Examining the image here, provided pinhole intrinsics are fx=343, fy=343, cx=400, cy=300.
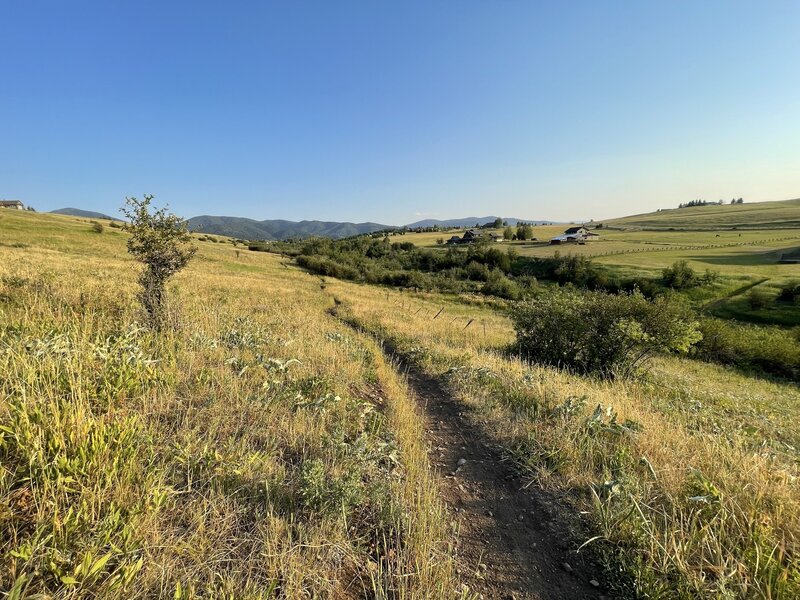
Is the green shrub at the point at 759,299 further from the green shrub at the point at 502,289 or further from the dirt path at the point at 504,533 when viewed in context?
the dirt path at the point at 504,533

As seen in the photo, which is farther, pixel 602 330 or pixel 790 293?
pixel 790 293

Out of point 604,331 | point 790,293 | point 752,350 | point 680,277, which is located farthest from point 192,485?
point 680,277

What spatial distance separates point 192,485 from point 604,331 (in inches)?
582

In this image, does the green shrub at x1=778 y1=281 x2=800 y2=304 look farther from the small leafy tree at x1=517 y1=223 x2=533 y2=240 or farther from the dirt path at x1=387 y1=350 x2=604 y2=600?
the small leafy tree at x1=517 y1=223 x2=533 y2=240

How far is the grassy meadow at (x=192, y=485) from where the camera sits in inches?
94.6

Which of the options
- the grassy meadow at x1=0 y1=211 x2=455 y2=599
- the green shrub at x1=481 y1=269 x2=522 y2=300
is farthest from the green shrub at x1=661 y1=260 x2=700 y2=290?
the grassy meadow at x1=0 y1=211 x2=455 y2=599

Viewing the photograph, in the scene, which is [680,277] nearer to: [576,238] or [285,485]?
[576,238]

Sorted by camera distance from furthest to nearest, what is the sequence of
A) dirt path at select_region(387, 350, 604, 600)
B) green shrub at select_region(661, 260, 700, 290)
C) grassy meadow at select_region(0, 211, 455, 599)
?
green shrub at select_region(661, 260, 700, 290) < dirt path at select_region(387, 350, 604, 600) < grassy meadow at select_region(0, 211, 455, 599)

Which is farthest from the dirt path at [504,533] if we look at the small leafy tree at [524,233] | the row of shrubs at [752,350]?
the small leafy tree at [524,233]

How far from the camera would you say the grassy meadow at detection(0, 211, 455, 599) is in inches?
94.6

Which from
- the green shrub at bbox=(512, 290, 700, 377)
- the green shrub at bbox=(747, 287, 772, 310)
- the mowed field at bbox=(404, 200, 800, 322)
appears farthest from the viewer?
the mowed field at bbox=(404, 200, 800, 322)

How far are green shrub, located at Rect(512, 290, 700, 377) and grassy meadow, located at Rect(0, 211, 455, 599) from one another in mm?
10844

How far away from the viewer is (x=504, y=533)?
401 cm

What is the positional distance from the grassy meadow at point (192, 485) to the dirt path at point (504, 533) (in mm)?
336
